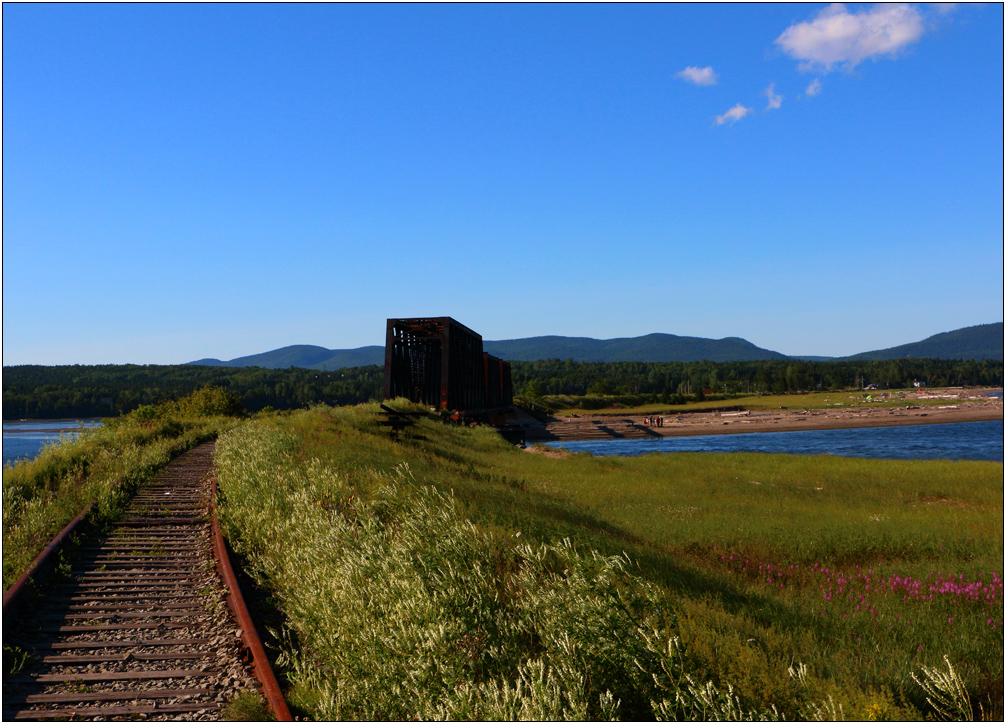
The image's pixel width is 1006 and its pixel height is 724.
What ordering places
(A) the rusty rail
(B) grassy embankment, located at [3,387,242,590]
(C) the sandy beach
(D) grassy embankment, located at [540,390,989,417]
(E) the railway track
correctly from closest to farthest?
(A) the rusty rail → (E) the railway track → (B) grassy embankment, located at [3,387,242,590] → (C) the sandy beach → (D) grassy embankment, located at [540,390,989,417]

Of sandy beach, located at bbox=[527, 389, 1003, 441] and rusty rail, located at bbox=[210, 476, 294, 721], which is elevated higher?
rusty rail, located at bbox=[210, 476, 294, 721]

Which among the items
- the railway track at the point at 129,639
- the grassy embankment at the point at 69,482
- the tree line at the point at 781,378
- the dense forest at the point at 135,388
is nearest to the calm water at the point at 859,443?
the grassy embankment at the point at 69,482

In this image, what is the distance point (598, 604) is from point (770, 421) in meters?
80.5

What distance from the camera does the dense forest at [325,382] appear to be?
279 feet

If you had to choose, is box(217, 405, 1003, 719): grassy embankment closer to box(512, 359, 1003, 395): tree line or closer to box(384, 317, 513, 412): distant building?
box(384, 317, 513, 412): distant building

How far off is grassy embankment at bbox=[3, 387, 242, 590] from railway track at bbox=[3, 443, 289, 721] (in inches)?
29.8

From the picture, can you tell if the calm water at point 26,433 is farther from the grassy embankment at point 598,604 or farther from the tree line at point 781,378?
the tree line at point 781,378

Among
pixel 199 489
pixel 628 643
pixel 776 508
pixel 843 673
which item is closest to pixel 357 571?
pixel 628 643

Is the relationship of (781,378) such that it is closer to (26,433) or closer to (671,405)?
(671,405)

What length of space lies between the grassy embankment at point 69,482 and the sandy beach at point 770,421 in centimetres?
4358

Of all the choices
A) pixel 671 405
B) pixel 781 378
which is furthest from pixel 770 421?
pixel 781 378

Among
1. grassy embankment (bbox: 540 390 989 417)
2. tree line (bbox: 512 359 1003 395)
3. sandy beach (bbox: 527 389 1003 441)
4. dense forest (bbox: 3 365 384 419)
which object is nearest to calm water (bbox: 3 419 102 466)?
dense forest (bbox: 3 365 384 419)

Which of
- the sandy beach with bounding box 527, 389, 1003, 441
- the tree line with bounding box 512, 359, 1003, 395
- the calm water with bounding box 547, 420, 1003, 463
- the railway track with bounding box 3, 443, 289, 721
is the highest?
the tree line with bounding box 512, 359, 1003, 395

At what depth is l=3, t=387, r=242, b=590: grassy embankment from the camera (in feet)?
32.5
